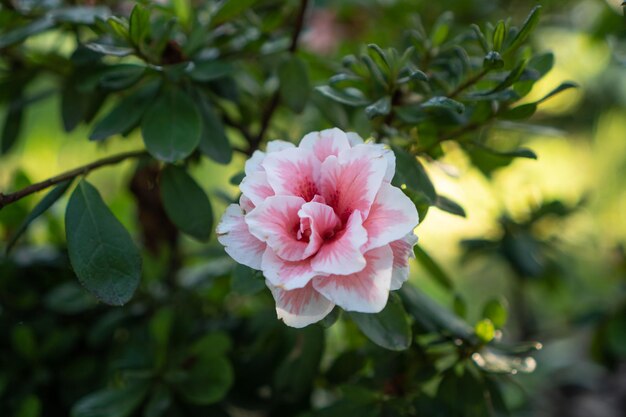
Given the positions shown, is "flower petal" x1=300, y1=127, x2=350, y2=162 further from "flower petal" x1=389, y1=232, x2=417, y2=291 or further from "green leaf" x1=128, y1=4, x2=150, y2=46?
"green leaf" x1=128, y1=4, x2=150, y2=46

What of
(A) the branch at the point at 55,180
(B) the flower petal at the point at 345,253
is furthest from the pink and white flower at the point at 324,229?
(A) the branch at the point at 55,180

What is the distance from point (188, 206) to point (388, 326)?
0.98ft

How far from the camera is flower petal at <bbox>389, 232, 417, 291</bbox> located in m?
0.59

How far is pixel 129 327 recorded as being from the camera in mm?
1061

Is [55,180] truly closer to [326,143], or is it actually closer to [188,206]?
[188,206]

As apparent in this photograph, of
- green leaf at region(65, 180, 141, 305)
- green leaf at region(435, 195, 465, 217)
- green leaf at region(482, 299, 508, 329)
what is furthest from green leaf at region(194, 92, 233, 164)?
green leaf at region(482, 299, 508, 329)

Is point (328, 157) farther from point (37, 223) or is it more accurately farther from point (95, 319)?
point (37, 223)

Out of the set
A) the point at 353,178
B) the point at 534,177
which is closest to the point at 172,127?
the point at 353,178

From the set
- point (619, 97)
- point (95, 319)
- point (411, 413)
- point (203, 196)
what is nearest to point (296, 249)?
point (203, 196)

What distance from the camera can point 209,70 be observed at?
0.81 m

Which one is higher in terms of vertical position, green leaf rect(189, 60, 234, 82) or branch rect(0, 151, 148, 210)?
green leaf rect(189, 60, 234, 82)

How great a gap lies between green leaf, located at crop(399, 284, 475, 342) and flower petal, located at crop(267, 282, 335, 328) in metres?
0.26

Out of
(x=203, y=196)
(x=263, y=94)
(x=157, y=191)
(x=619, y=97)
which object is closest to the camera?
(x=203, y=196)

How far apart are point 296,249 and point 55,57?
58 cm
